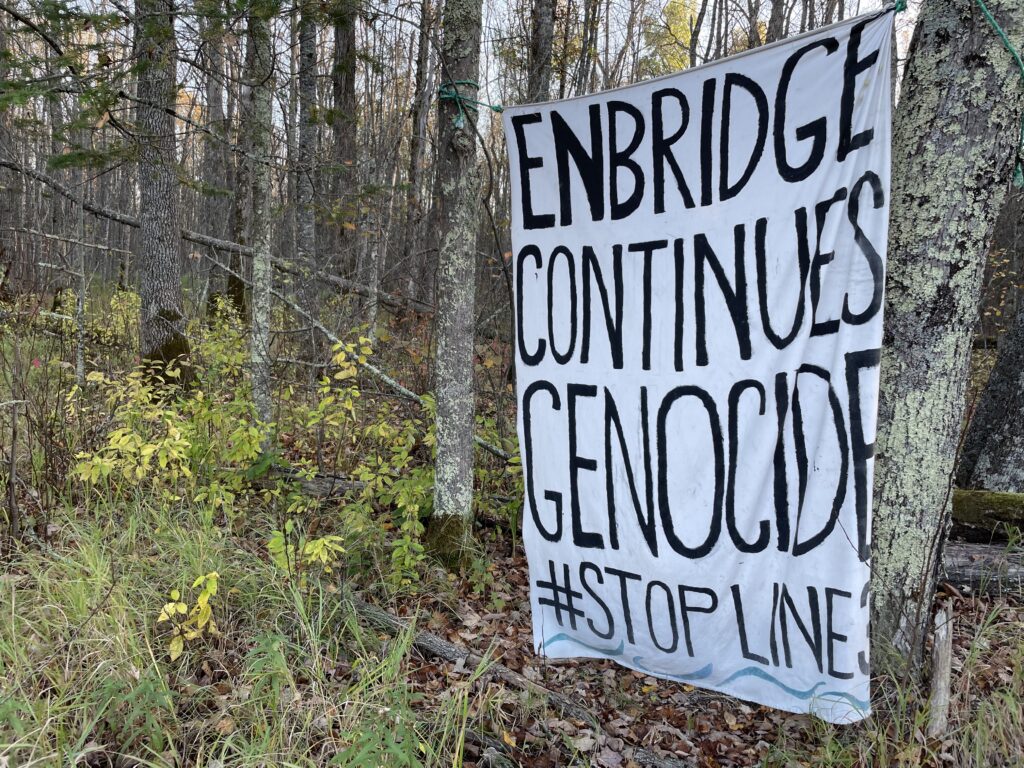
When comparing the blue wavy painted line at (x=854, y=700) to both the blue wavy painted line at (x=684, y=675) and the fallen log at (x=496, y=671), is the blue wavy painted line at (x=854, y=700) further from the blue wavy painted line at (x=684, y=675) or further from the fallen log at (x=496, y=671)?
the fallen log at (x=496, y=671)

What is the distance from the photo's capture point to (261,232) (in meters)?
4.73

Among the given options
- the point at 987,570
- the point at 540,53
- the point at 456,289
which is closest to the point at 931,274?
the point at 987,570


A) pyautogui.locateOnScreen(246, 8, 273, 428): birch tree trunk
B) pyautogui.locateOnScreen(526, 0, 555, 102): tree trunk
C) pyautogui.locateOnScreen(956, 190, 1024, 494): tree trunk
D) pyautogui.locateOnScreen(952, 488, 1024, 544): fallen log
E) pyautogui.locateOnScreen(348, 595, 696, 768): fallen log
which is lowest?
pyautogui.locateOnScreen(348, 595, 696, 768): fallen log

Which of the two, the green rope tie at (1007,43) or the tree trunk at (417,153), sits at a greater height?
the tree trunk at (417,153)

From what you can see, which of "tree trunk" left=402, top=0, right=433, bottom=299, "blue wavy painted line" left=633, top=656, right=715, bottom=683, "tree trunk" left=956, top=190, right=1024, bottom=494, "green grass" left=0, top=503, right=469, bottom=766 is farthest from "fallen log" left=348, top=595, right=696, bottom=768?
"tree trunk" left=402, top=0, right=433, bottom=299

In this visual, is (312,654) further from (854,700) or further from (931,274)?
(931,274)

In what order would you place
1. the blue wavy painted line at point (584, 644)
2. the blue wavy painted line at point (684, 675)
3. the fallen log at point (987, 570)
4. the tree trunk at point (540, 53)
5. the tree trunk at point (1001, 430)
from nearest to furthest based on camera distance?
the blue wavy painted line at point (684, 675) < the blue wavy painted line at point (584, 644) < the fallen log at point (987, 570) < the tree trunk at point (1001, 430) < the tree trunk at point (540, 53)

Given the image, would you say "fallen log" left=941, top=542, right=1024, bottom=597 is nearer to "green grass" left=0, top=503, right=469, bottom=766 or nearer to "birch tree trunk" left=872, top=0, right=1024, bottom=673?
"birch tree trunk" left=872, top=0, right=1024, bottom=673

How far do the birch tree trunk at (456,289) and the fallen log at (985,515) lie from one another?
8.91 ft

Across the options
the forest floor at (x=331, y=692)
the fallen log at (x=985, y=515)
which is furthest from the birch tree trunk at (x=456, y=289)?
the fallen log at (x=985, y=515)

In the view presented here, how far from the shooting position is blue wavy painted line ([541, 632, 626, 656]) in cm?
275

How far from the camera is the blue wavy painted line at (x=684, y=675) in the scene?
8.37ft

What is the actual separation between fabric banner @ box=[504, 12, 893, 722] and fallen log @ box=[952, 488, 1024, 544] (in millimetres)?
1756

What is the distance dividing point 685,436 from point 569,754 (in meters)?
1.30
